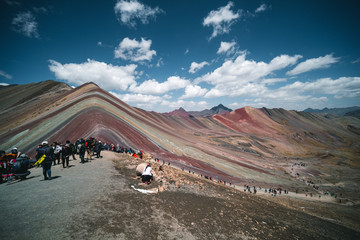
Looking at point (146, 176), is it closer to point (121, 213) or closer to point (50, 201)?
point (121, 213)

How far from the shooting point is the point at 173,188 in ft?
34.9

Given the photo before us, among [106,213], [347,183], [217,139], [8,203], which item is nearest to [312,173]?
[347,183]

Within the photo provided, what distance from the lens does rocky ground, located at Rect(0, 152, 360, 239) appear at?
5.21 meters

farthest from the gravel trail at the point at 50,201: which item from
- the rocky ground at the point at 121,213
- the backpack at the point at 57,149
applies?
the backpack at the point at 57,149

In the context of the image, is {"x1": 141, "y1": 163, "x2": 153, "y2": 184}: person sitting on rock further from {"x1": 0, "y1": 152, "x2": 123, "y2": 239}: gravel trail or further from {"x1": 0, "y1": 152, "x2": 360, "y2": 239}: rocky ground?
{"x1": 0, "y1": 152, "x2": 123, "y2": 239}: gravel trail

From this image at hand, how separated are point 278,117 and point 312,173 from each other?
9829 centimetres

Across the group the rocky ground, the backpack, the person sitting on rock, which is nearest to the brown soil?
the rocky ground

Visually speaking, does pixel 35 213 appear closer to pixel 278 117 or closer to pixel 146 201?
pixel 146 201

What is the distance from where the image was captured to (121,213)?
647 centimetres

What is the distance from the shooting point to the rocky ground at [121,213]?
17.1 feet

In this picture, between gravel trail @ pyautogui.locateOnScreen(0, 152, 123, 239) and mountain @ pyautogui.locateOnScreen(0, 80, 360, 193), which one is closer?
gravel trail @ pyautogui.locateOnScreen(0, 152, 123, 239)

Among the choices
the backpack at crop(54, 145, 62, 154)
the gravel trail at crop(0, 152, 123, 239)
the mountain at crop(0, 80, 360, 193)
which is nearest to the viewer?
the gravel trail at crop(0, 152, 123, 239)

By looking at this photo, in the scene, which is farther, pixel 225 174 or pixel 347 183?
pixel 347 183

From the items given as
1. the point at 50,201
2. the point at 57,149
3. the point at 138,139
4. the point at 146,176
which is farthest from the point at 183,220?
the point at 138,139
